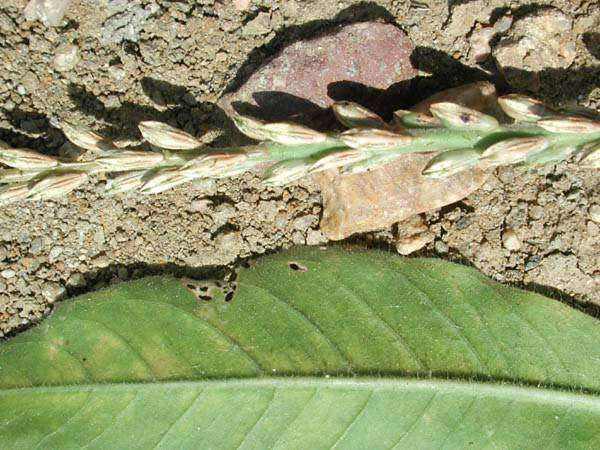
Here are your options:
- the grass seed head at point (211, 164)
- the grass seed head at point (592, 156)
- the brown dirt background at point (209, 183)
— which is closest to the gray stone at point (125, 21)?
the brown dirt background at point (209, 183)

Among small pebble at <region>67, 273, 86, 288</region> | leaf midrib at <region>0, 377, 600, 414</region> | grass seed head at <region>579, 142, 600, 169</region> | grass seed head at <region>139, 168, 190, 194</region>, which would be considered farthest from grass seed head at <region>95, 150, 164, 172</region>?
grass seed head at <region>579, 142, 600, 169</region>

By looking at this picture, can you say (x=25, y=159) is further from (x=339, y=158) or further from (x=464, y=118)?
(x=464, y=118)

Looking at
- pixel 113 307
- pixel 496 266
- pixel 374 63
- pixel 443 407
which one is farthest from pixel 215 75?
pixel 443 407

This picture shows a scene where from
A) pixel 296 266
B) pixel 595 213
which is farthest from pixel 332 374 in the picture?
pixel 595 213

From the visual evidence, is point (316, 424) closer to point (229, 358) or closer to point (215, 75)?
point (229, 358)

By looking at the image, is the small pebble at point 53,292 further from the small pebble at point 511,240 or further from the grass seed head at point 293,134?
the small pebble at point 511,240

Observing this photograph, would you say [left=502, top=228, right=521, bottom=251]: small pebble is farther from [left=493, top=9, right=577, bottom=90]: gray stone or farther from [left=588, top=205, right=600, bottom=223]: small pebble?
[left=493, top=9, right=577, bottom=90]: gray stone

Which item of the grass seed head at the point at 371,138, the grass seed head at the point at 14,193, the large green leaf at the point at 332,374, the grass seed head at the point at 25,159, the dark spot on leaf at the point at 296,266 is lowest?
the large green leaf at the point at 332,374
